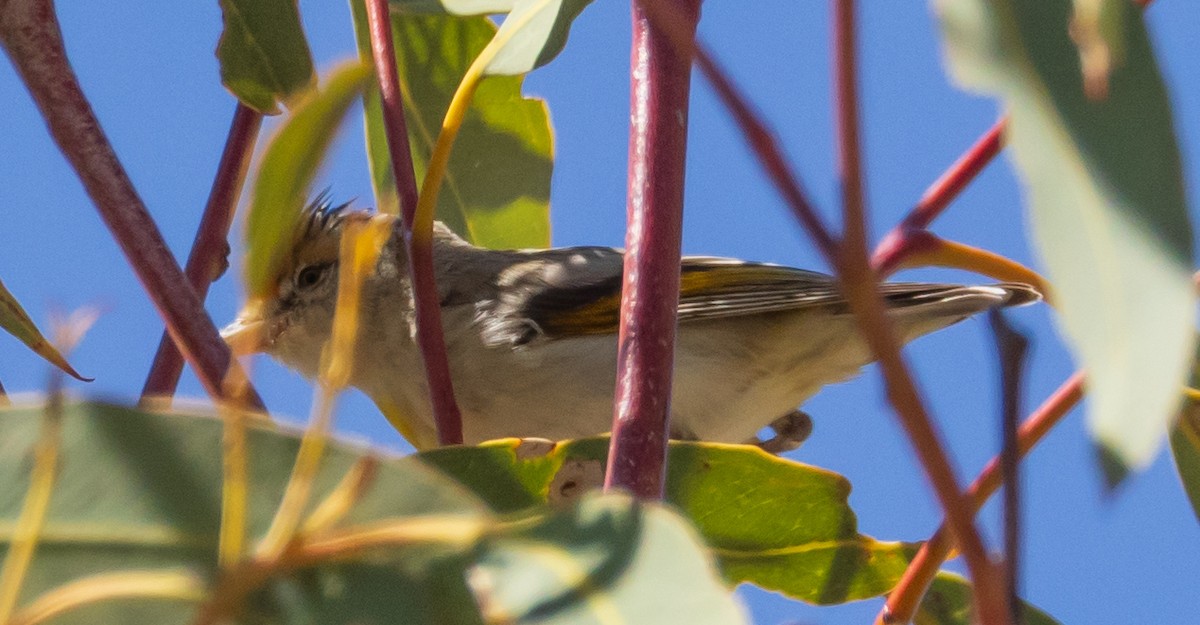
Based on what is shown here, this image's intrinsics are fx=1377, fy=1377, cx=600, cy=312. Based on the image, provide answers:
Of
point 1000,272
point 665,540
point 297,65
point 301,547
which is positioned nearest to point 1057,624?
point 1000,272

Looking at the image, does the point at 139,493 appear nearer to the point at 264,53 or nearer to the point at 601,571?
the point at 601,571

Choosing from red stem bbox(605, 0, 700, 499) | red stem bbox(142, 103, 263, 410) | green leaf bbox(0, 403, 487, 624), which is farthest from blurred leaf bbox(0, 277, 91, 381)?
red stem bbox(605, 0, 700, 499)

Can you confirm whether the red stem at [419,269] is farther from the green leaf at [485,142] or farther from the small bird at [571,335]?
the small bird at [571,335]

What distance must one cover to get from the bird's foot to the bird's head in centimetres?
119

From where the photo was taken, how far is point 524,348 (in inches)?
132

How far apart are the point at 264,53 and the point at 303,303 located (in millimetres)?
1588

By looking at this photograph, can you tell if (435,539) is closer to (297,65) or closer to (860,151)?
(860,151)

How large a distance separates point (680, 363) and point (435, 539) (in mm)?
2539

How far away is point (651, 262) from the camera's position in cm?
121

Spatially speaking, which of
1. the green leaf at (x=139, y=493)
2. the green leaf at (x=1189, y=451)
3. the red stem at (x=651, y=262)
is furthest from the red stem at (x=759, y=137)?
the green leaf at (x=1189, y=451)

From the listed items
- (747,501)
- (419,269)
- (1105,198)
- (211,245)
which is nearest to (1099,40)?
(1105,198)

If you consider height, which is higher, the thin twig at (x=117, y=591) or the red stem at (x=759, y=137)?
the red stem at (x=759, y=137)

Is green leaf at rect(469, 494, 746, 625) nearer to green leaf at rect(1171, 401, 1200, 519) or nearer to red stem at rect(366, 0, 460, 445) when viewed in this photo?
red stem at rect(366, 0, 460, 445)

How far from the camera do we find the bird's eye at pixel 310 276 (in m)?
3.69
